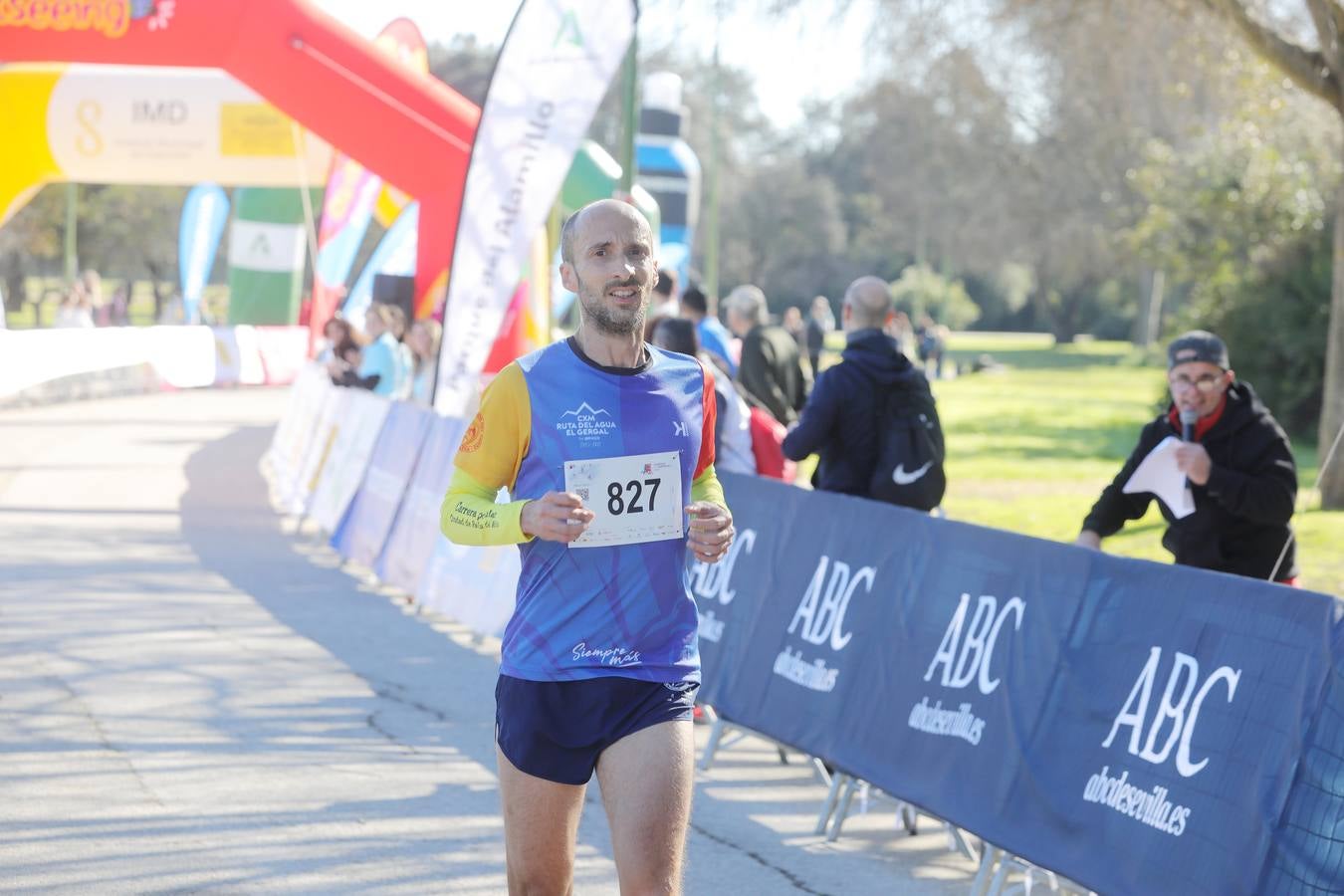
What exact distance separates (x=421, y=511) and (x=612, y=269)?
312 inches

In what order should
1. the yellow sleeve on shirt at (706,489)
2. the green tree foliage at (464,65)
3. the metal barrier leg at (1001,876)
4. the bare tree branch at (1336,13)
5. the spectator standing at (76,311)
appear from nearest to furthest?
the yellow sleeve on shirt at (706,489) < the metal barrier leg at (1001,876) < the bare tree branch at (1336,13) < the spectator standing at (76,311) < the green tree foliage at (464,65)

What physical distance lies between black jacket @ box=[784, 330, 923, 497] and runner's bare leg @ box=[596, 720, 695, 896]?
413 cm

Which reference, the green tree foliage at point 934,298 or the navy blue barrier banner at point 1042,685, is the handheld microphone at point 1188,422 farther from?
the green tree foliage at point 934,298

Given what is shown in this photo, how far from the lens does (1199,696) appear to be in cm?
507

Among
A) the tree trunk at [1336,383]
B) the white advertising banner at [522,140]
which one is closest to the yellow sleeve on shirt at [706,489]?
the white advertising banner at [522,140]

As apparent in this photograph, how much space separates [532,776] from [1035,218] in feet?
217

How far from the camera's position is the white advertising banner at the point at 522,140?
13.3 meters

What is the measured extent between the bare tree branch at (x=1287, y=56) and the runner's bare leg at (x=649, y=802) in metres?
12.8

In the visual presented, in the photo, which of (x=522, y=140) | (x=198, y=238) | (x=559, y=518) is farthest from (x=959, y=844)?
(x=198, y=238)

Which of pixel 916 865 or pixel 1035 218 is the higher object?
pixel 1035 218

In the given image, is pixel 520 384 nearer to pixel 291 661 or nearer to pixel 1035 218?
pixel 291 661

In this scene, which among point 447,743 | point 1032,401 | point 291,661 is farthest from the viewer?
point 1032,401

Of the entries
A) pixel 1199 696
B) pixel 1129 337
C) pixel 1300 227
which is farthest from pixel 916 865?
pixel 1129 337

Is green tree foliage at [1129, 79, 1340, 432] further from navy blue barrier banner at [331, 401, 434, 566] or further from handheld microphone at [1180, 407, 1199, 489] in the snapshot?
handheld microphone at [1180, 407, 1199, 489]
